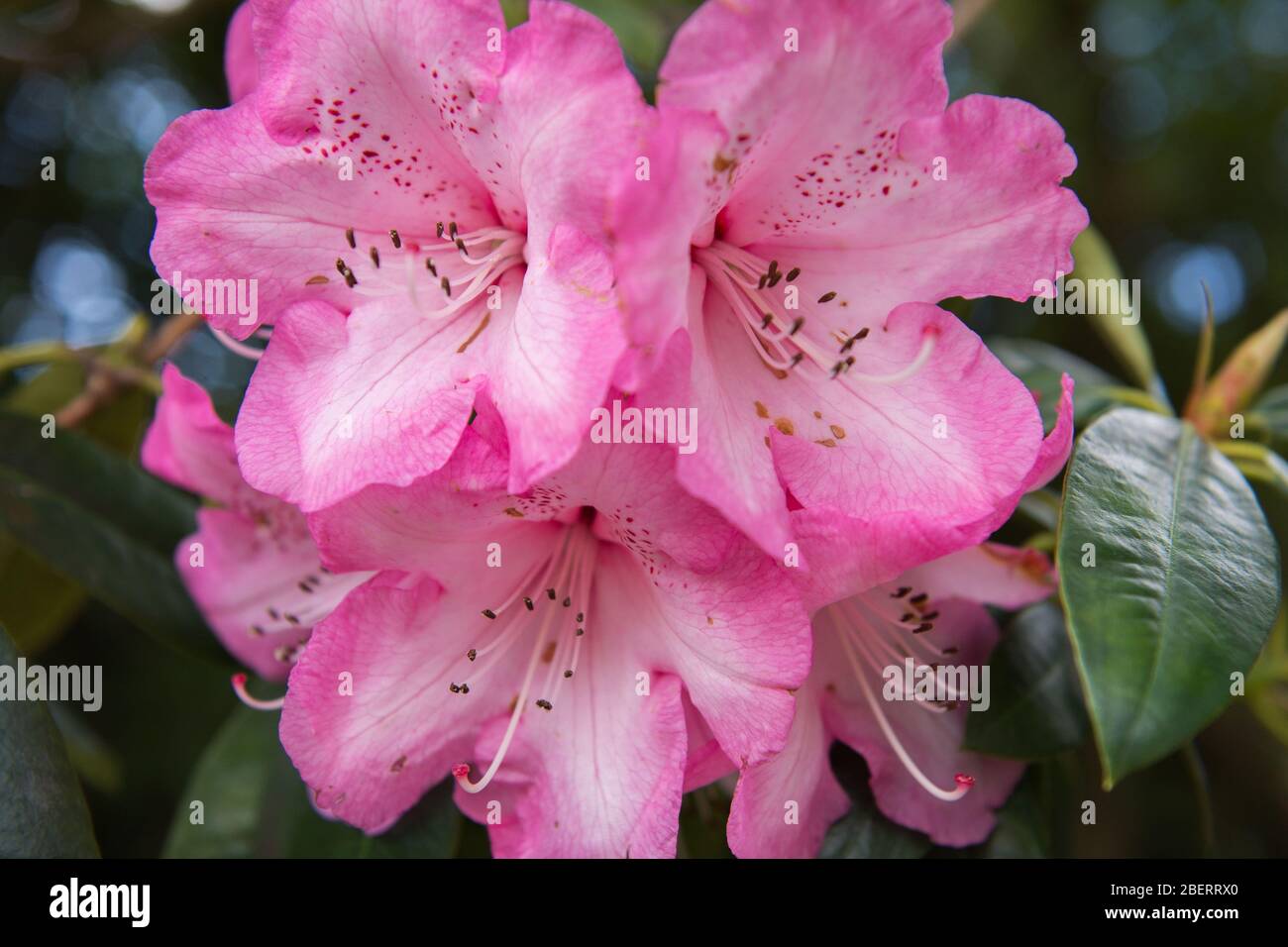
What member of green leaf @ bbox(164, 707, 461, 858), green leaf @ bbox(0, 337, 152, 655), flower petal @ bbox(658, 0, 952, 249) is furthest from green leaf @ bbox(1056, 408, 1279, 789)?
green leaf @ bbox(0, 337, 152, 655)

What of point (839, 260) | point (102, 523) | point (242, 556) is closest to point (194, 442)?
point (242, 556)

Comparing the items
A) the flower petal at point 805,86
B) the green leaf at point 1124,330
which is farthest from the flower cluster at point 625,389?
the green leaf at point 1124,330

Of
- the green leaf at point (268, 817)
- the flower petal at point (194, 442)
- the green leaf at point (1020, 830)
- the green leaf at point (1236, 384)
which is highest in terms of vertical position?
the green leaf at point (1236, 384)

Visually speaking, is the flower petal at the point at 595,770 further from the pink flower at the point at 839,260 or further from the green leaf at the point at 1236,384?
the green leaf at the point at 1236,384

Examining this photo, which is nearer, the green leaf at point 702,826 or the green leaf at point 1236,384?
the green leaf at point 702,826

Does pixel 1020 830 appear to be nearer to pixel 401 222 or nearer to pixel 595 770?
pixel 595 770

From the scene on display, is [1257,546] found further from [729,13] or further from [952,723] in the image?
[729,13]
